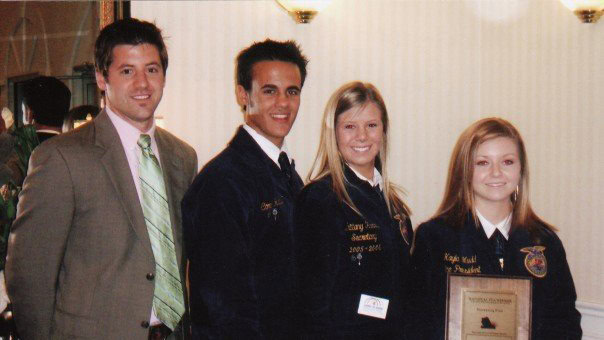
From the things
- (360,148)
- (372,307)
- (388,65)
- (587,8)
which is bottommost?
(372,307)

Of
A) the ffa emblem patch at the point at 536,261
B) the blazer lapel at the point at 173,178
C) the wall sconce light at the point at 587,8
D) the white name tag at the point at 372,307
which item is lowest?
the white name tag at the point at 372,307

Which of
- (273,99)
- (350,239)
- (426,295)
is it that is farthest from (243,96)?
(426,295)

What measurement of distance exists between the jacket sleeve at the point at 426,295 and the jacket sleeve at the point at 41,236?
1.25 metres

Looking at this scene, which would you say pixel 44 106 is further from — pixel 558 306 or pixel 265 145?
pixel 558 306

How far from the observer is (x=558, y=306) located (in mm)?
2250

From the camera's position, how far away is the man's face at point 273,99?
239 cm

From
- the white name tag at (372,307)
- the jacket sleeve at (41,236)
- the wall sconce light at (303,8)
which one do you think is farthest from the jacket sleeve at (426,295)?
the wall sconce light at (303,8)

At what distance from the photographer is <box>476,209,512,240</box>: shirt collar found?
239 centimetres

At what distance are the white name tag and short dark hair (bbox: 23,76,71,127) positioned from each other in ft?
6.30

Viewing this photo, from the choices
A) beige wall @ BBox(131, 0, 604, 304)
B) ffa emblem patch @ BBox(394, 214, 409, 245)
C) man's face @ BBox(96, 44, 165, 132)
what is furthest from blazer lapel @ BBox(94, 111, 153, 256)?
beige wall @ BBox(131, 0, 604, 304)

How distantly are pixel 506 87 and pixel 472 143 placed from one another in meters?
1.48

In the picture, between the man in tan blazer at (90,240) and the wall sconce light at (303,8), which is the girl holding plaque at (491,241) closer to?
the man in tan blazer at (90,240)

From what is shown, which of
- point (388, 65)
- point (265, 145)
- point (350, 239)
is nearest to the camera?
point (350, 239)

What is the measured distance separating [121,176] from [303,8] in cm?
205
